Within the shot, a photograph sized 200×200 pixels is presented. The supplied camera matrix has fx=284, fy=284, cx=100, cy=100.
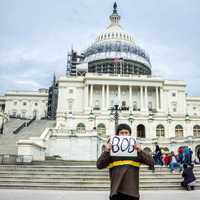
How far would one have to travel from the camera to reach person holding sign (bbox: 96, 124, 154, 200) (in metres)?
5.34

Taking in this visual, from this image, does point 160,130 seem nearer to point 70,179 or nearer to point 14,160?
point 14,160

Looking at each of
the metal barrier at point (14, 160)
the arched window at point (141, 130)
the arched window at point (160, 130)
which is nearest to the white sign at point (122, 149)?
the metal barrier at point (14, 160)

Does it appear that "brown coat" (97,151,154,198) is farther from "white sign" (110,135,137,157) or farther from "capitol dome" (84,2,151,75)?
"capitol dome" (84,2,151,75)

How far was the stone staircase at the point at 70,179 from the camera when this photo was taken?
15539mm

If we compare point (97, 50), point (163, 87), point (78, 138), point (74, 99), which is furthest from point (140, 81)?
point (78, 138)

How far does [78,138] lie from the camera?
138 ft

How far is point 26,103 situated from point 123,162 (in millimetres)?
116752

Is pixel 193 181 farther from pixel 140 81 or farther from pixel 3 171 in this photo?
pixel 140 81

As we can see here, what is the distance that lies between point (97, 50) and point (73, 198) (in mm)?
104845

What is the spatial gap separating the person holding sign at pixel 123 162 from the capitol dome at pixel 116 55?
9649 centimetres

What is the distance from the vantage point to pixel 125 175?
5.40 meters

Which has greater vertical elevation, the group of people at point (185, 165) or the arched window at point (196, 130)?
the arched window at point (196, 130)

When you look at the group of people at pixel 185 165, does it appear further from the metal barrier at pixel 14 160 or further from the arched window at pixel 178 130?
the arched window at pixel 178 130

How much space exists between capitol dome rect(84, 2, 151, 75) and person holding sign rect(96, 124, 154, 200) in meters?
96.5
